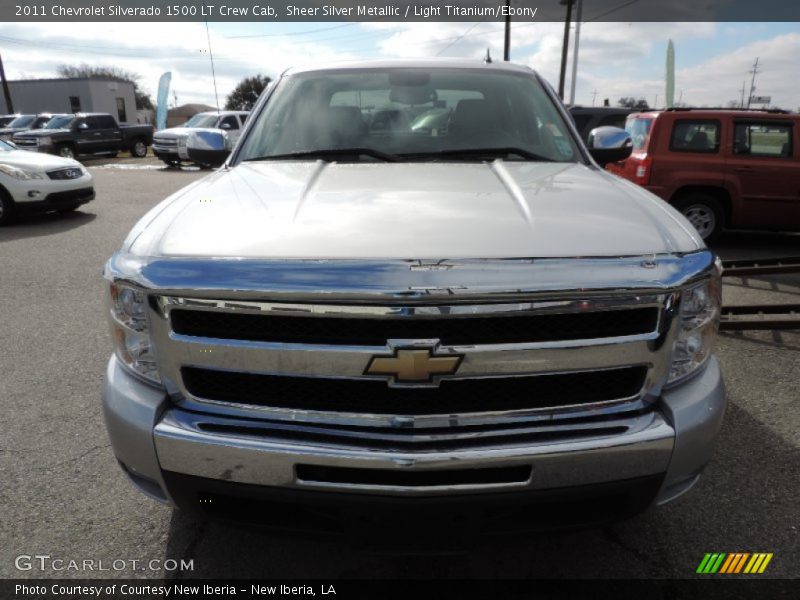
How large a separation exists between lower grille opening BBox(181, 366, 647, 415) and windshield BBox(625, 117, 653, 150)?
7.01 meters

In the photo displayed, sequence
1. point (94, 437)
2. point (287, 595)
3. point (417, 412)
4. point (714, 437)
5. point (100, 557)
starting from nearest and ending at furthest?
point (417, 412) → point (714, 437) → point (287, 595) → point (100, 557) → point (94, 437)

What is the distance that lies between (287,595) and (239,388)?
0.84 metres

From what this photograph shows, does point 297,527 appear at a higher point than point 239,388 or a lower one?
lower

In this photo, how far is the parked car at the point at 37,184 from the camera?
9.44 m

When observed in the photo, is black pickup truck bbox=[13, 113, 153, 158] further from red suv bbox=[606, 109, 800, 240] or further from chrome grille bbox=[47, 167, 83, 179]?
red suv bbox=[606, 109, 800, 240]

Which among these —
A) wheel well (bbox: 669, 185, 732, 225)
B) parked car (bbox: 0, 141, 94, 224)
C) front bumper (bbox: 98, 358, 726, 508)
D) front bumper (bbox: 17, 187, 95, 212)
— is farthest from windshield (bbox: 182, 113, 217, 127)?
front bumper (bbox: 98, 358, 726, 508)

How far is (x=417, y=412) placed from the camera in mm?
1682

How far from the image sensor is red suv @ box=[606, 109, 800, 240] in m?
7.62

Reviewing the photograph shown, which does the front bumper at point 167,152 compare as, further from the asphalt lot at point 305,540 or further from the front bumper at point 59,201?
the asphalt lot at point 305,540

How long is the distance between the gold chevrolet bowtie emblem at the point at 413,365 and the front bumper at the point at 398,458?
8.2 inches

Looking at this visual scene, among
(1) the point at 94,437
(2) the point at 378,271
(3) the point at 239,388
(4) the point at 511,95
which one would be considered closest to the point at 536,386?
(2) the point at 378,271

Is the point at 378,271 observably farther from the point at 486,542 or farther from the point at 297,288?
→ the point at 486,542

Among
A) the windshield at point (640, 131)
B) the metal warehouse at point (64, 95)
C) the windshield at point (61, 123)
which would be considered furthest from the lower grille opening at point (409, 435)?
the metal warehouse at point (64, 95)

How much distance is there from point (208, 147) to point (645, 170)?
20.0 ft
